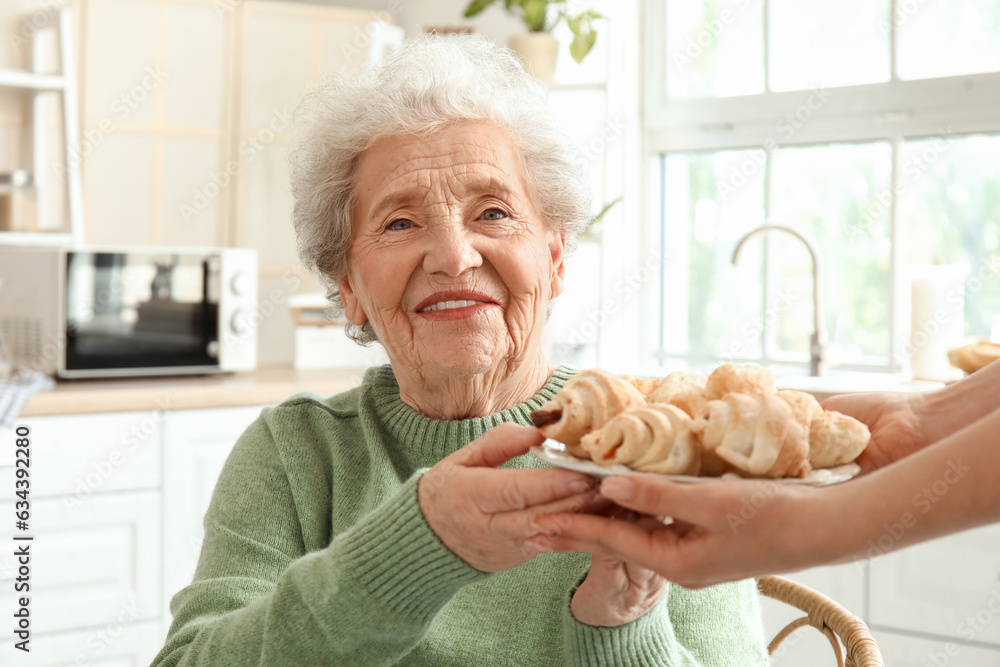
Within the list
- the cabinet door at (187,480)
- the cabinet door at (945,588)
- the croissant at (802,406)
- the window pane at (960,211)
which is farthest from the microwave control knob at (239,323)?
the croissant at (802,406)

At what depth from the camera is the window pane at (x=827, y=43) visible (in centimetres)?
276

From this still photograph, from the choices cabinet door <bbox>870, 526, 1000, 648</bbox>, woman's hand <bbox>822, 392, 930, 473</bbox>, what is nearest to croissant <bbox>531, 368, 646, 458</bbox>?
woman's hand <bbox>822, 392, 930, 473</bbox>

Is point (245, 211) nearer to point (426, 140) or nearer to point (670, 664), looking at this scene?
point (426, 140)

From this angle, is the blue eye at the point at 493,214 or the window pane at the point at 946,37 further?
the window pane at the point at 946,37

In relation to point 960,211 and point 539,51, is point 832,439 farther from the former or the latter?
point 539,51

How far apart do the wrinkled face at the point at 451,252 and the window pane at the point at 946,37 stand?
1905 mm

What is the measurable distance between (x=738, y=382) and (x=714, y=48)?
2531 millimetres

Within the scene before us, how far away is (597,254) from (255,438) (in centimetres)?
207

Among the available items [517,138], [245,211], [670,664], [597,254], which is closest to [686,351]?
[597,254]

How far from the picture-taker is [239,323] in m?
2.72

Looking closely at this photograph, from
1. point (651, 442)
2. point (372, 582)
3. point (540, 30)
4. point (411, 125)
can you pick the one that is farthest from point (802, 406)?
point (540, 30)

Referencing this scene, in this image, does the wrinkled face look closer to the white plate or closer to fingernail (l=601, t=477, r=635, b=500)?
the white plate

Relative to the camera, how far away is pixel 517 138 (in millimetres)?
1298

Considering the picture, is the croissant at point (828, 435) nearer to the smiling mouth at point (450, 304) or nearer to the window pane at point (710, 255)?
the smiling mouth at point (450, 304)
